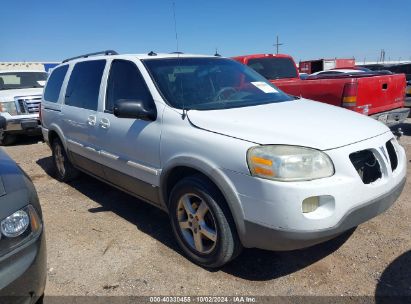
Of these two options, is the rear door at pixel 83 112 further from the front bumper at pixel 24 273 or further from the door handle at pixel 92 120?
the front bumper at pixel 24 273

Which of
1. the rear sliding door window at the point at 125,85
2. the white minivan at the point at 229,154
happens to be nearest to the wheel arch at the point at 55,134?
the white minivan at the point at 229,154

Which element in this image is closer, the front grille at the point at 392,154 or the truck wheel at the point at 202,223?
the truck wheel at the point at 202,223

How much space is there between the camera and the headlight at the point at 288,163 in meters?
2.40

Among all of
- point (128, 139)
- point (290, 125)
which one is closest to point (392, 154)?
point (290, 125)

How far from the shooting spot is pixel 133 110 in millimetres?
3160

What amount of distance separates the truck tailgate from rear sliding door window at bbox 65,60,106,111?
11.7 ft

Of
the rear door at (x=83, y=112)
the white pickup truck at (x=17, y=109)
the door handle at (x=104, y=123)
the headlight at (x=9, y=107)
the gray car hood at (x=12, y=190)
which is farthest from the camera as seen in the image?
the headlight at (x=9, y=107)

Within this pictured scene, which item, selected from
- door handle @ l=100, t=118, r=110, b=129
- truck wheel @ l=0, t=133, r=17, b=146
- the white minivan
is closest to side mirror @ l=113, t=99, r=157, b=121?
the white minivan

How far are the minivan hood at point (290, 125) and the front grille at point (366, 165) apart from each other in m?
0.11

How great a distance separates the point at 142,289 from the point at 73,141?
256cm

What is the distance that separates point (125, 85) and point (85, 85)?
3.18 ft

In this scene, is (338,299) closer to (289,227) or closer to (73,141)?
(289,227)

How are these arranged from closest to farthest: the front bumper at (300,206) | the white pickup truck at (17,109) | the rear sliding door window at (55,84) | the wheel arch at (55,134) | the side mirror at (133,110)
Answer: the front bumper at (300,206), the side mirror at (133,110), the wheel arch at (55,134), the rear sliding door window at (55,84), the white pickup truck at (17,109)

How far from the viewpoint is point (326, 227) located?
242 cm
